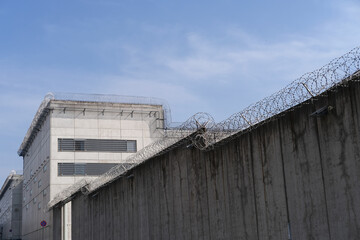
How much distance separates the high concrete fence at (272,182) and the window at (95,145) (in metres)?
28.6

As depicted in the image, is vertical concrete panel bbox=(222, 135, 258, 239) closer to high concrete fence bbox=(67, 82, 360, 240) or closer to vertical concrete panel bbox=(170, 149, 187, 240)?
high concrete fence bbox=(67, 82, 360, 240)

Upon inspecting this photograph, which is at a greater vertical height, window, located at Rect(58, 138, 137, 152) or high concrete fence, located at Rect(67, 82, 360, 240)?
window, located at Rect(58, 138, 137, 152)

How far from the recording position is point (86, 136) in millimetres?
45438

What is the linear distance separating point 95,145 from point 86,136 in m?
1.21

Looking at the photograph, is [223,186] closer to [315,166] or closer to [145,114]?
[315,166]

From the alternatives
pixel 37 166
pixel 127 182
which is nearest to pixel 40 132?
pixel 37 166

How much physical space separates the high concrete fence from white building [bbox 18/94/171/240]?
28440 mm

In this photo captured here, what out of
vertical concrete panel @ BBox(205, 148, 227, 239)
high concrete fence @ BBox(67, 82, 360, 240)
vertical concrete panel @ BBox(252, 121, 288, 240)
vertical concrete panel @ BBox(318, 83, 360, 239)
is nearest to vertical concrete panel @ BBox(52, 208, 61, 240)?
high concrete fence @ BBox(67, 82, 360, 240)

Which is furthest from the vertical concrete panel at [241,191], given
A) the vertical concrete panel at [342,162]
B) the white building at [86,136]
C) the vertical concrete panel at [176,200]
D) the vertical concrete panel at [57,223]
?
the white building at [86,136]

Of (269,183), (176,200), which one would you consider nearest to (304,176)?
(269,183)

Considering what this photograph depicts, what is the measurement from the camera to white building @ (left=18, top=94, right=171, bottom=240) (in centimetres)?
4478

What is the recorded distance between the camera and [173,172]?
15547mm

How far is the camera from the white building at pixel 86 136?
44.8 meters

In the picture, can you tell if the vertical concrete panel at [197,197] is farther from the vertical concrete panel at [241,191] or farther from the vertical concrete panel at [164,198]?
the vertical concrete panel at [164,198]
